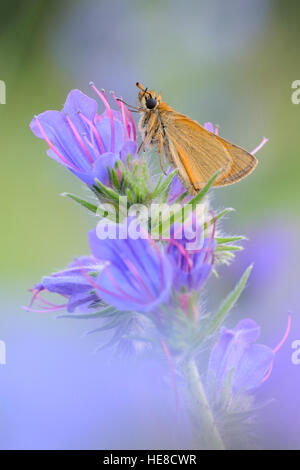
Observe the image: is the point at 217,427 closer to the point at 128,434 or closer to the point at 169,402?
the point at 169,402

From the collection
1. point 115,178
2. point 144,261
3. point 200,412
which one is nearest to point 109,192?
point 115,178

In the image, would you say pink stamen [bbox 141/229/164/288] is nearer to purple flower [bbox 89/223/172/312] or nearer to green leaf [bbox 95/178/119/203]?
purple flower [bbox 89/223/172/312]

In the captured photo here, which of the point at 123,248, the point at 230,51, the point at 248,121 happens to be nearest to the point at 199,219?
the point at 123,248

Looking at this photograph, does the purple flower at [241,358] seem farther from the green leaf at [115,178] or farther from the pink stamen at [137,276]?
the green leaf at [115,178]

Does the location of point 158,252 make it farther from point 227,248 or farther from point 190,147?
point 190,147
